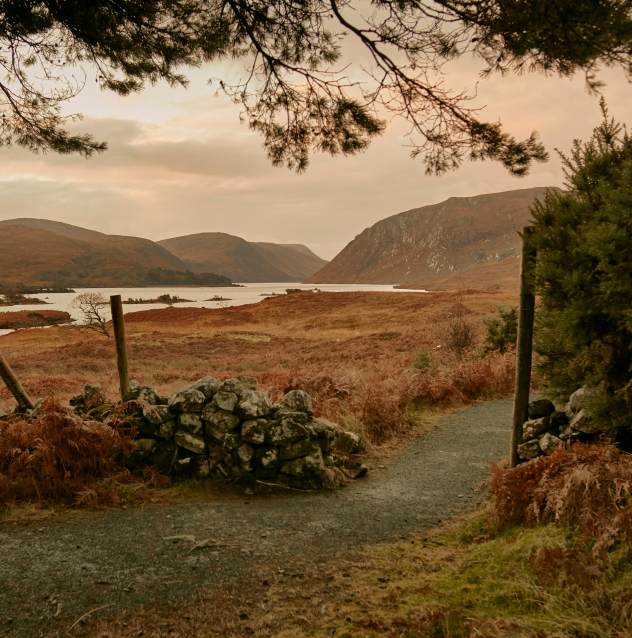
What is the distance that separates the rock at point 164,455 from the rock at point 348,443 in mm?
2733

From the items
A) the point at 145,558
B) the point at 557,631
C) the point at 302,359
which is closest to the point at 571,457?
the point at 557,631

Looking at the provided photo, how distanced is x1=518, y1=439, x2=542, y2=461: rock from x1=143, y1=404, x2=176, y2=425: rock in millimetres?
4794

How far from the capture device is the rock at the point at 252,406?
6.44m

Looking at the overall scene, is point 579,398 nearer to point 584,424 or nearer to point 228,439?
point 584,424

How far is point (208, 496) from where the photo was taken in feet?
19.2

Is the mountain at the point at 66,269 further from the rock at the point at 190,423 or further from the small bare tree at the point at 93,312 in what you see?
the rock at the point at 190,423

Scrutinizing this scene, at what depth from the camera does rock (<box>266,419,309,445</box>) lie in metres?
6.38

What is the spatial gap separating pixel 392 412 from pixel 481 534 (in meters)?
4.52

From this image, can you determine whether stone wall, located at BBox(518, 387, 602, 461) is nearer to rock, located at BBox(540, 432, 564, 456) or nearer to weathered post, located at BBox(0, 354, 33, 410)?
rock, located at BBox(540, 432, 564, 456)

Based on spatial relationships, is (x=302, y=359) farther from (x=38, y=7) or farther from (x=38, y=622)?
(x=38, y=622)

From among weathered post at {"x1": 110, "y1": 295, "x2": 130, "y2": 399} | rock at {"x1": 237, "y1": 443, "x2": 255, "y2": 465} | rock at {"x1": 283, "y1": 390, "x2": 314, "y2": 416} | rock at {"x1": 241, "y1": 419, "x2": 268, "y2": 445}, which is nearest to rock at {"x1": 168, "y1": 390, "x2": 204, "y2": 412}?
rock at {"x1": 241, "y1": 419, "x2": 268, "y2": 445}

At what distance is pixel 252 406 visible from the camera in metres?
6.46

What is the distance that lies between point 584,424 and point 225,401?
4586 millimetres

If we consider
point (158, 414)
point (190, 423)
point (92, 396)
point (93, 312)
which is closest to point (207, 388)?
point (190, 423)
